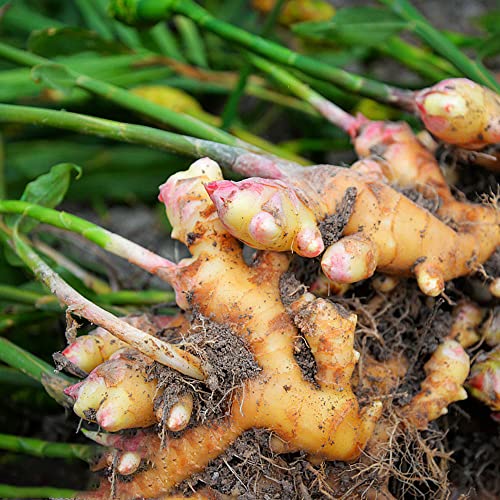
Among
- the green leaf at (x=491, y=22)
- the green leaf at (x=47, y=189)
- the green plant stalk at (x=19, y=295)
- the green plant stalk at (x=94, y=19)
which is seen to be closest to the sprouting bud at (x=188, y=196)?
the green leaf at (x=47, y=189)

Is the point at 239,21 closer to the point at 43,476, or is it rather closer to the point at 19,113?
the point at 19,113

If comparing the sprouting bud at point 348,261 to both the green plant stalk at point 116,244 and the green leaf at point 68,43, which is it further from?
the green leaf at point 68,43

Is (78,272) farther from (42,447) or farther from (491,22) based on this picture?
(491,22)

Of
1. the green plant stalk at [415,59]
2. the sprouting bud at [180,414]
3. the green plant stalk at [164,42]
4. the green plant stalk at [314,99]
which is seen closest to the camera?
the sprouting bud at [180,414]

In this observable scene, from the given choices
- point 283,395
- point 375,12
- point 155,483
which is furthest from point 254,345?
point 375,12

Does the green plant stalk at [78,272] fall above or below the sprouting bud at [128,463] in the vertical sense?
below
